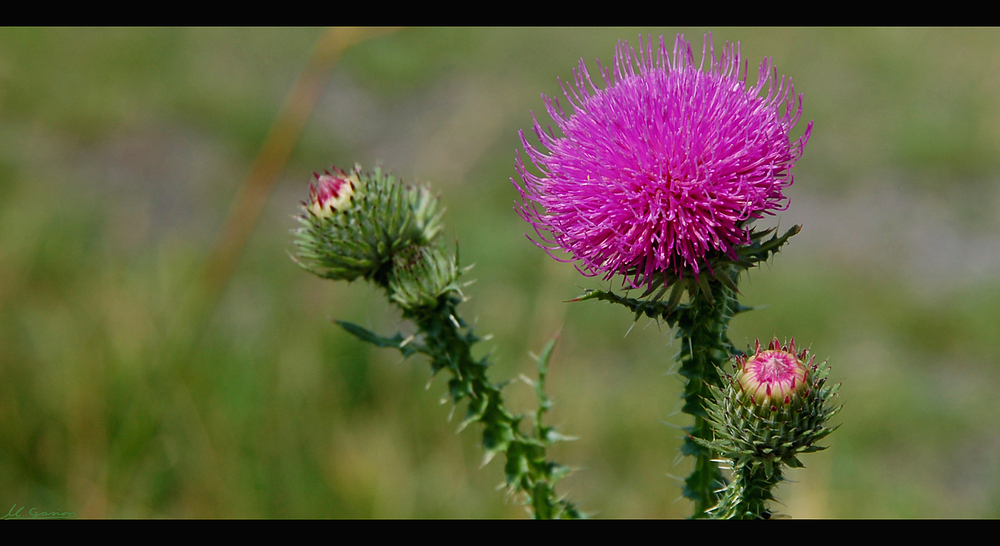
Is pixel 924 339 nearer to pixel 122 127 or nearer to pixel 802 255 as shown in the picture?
pixel 802 255

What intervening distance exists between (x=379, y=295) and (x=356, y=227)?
3.31 meters

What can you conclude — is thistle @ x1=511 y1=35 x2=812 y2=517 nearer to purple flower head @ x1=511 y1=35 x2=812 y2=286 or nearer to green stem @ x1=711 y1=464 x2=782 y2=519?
purple flower head @ x1=511 y1=35 x2=812 y2=286

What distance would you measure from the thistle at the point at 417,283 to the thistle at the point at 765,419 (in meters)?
0.84

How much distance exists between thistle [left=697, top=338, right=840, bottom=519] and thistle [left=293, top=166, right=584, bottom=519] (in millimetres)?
840

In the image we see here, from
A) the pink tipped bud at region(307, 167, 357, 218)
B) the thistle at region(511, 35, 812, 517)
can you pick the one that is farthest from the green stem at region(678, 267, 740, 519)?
the pink tipped bud at region(307, 167, 357, 218)

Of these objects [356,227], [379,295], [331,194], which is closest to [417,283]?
[356,227]

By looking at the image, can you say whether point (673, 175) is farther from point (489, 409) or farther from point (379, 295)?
point (379, 295)

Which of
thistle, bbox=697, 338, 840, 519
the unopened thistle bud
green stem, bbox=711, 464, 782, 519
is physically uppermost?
the unopened thistle bud

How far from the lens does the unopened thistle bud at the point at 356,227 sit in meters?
2.97

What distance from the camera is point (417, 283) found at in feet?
9.48

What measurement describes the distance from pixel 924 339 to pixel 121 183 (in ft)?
31.7

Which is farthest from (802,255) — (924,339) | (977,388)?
(977,388)

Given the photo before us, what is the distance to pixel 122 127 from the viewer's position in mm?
10336

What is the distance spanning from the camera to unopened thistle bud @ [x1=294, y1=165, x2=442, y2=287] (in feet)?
9.75
